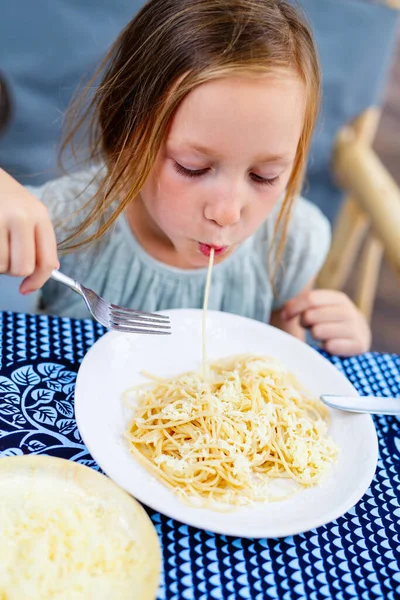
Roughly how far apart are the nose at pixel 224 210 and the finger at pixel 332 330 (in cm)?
35

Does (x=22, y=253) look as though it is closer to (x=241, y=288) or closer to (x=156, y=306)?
(x=156, y=306)

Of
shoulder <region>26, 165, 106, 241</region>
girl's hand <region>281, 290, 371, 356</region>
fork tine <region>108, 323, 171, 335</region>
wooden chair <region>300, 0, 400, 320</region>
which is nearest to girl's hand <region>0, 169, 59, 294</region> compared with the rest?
fork tine <region>108, 323, 171, 335</region>

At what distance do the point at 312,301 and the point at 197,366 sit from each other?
0.38 meters

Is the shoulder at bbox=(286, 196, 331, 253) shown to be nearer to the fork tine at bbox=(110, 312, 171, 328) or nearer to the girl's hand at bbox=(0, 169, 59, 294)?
the fork tine at bbox=(110, 312, 171, 328)

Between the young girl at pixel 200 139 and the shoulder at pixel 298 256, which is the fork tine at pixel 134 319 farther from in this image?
the shoulder at pixel 298 256

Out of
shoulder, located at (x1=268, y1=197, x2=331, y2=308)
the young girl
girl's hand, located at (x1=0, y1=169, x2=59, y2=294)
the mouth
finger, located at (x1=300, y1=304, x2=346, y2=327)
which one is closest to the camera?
girl's hand, located at (x1=0, y1=169, x2=59, y2=294)

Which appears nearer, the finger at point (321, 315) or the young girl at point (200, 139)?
the young girl at point (200, 139)

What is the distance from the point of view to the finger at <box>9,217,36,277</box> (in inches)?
34.0

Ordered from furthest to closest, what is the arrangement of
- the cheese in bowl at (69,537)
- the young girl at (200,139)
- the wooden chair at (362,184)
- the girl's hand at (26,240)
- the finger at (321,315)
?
the wooden chair at (362,184)
the finger at (321,315)
the young girl at (200,139)
the girl's hand at (26,240)
the cheese in bowl at (69,537)

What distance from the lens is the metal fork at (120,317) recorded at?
99 centimetres

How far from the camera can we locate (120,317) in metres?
1.03

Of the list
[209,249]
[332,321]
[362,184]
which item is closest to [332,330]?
[332,321]

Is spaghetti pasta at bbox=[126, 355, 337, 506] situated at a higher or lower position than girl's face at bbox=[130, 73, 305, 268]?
lower

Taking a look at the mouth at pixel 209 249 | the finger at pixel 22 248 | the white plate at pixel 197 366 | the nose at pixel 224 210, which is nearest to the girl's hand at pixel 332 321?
the white plate at pixel 197 366
